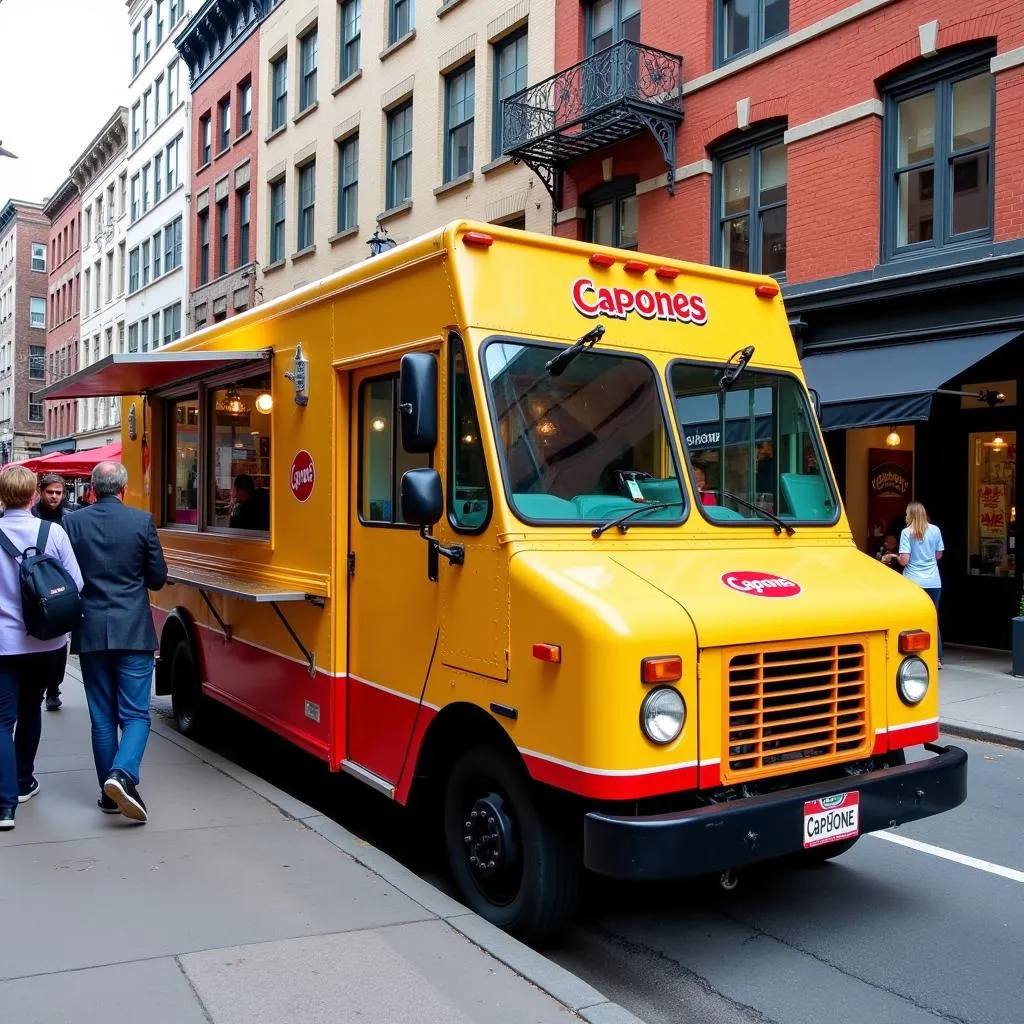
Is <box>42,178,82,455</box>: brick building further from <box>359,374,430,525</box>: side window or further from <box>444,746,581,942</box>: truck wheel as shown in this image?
<box>444,746,581,942</box>: truck wheel

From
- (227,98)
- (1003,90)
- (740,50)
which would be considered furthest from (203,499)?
(227,98)

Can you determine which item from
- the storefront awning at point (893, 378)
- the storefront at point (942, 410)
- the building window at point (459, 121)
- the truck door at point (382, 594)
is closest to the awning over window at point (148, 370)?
the truck door at point (382, 594)

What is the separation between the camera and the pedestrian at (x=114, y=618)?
5703 mm

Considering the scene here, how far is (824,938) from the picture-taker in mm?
4629

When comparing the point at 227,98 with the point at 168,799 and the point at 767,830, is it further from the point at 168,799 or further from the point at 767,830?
the point at 767,830

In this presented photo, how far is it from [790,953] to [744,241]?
12801 mm

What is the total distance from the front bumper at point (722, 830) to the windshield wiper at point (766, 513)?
131 centimetres

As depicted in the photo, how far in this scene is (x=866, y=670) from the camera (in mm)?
4566

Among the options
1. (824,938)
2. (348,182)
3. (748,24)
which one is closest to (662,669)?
→ (824,938)

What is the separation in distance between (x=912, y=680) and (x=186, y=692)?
5.57 m

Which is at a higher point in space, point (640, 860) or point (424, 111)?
point (424, 111)

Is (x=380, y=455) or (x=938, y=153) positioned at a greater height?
(x=938, y=153)

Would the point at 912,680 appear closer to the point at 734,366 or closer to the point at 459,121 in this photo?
the point at 734,366

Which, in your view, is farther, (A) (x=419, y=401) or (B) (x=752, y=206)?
(B) (x=752, y=206)
